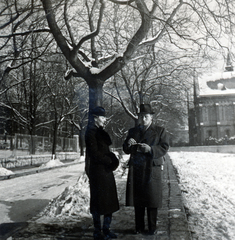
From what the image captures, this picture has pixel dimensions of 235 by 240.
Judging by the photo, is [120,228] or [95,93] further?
[95,93]

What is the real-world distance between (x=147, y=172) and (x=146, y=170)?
35 mm

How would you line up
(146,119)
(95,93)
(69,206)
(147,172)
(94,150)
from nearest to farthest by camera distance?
1. (94,150)
2. (147,172)
3. (146,119)
4. (69,206)
5. (95,93)

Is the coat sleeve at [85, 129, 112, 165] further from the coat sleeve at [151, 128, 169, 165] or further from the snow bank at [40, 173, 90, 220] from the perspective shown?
the snow bank at [40, 173, 90, 220]

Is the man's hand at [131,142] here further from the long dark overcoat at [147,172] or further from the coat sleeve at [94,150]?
the coat sleeve at [94,150]

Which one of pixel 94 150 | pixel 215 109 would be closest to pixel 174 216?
pixel 94 150

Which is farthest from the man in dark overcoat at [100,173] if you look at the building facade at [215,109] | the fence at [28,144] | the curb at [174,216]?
the building facade at [215,109]

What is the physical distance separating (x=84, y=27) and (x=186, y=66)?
848cm

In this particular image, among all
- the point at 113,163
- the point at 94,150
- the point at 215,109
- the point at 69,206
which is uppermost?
the point at 215,109

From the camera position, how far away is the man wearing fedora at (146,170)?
421cm

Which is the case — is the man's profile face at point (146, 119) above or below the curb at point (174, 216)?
above

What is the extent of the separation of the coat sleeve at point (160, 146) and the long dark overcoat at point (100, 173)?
688 millimetres

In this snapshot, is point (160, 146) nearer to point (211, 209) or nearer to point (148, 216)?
point (148, 216)

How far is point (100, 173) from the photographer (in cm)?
408

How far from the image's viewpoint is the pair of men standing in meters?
4.06
